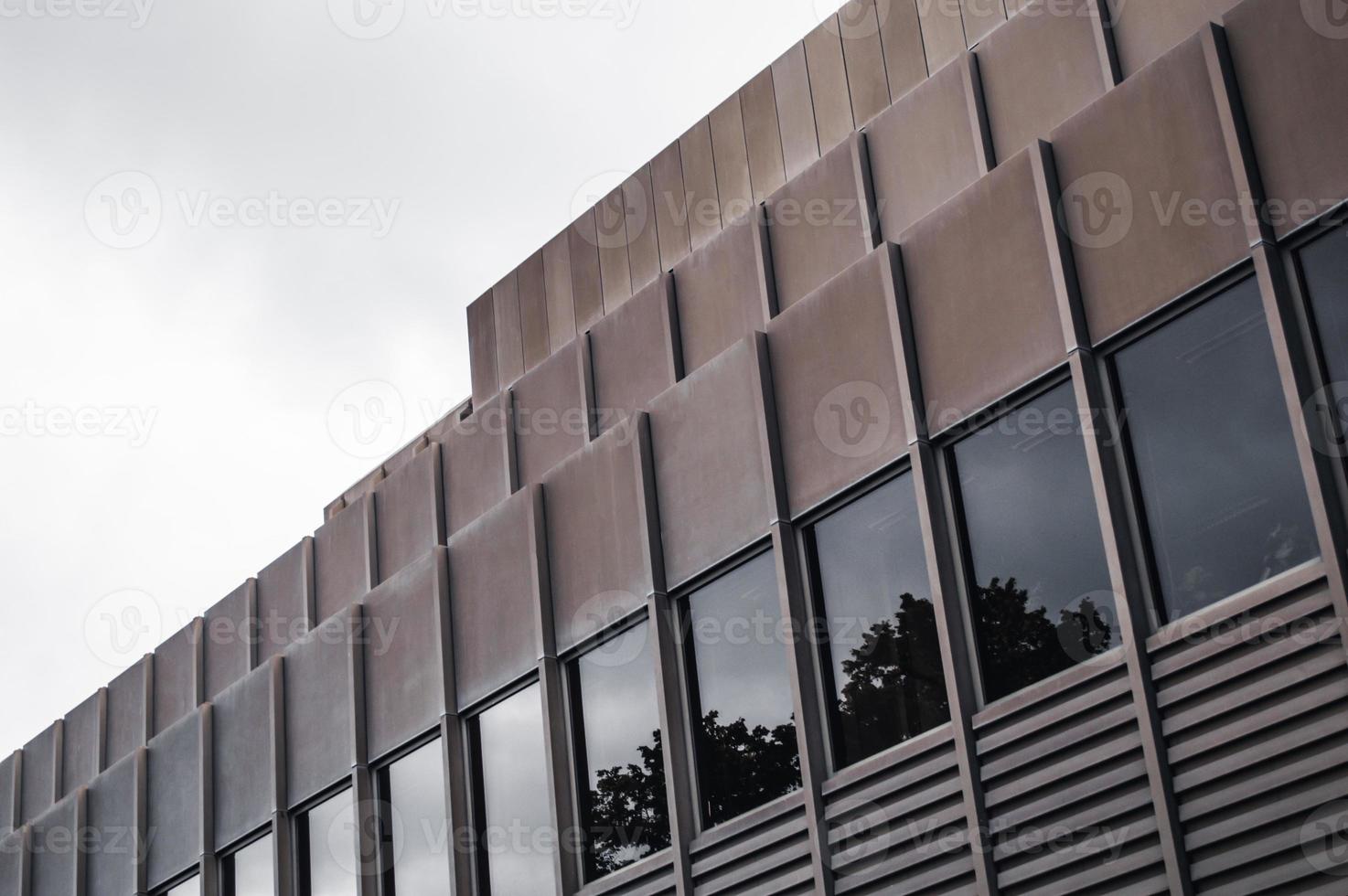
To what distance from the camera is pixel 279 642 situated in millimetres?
24969

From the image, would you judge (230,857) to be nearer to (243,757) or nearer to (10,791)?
(243,757)

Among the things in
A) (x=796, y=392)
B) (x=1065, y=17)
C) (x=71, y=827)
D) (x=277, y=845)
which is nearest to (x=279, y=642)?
(x=277, y=845)

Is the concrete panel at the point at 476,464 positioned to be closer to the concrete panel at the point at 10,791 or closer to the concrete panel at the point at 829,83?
the concrete panel at the point at 829,83

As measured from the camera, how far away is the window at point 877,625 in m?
14.9

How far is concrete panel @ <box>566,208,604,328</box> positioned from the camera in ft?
71.5

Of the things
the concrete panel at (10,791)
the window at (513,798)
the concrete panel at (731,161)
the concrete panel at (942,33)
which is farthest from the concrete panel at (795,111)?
the concrete panel at (10,791)

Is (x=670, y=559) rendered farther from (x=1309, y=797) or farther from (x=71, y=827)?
(x=71, y=827)

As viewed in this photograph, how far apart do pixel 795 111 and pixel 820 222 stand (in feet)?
6.92

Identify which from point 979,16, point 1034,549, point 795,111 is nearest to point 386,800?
point 795,111

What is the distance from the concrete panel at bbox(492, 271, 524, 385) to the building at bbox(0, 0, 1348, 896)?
0.06 meters

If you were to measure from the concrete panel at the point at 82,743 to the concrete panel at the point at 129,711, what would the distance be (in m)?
0.20

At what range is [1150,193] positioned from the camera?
1382cm

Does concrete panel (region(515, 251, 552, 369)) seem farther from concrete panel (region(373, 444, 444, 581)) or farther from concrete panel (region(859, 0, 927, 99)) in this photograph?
concrete panel (region(859, 0, 927, 99))

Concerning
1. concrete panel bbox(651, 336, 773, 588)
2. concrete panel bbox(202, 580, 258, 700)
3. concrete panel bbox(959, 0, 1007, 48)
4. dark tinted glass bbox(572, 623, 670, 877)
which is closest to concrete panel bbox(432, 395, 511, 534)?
dark tinted glass bbox(572, 623, 670, 877)
